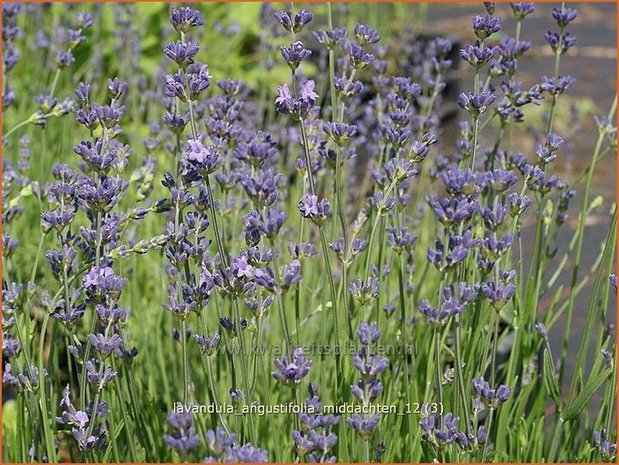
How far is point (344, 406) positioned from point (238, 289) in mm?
342

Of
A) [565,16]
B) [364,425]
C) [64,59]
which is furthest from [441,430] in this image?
[64,59]

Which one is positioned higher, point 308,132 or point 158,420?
point 308,132

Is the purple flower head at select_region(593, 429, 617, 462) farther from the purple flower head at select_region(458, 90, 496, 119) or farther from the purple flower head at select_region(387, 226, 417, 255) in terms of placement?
the purple flower head at select_region(458, 90, 496, 119)

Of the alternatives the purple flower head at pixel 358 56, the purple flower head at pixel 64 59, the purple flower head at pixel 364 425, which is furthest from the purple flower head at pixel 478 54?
the purple flower head at pixel 64 59

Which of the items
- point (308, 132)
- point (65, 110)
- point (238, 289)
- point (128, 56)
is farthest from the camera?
point (128, 56)

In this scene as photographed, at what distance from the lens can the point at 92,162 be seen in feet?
4.77

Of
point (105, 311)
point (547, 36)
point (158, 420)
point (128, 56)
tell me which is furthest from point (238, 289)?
point (128, 56)

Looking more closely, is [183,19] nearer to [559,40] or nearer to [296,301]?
[296,301]

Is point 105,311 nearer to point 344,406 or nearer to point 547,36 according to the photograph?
point 344,406

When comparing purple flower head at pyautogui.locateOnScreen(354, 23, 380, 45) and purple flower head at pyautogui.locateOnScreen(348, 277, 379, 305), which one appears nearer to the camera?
purple flower head at pyautogui.locateOnScreen(348, 277, 379, 305)

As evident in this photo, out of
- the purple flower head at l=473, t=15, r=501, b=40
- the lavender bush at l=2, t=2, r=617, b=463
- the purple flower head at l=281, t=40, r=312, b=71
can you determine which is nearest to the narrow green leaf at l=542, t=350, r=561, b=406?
the lavender bush at l=2, t=2, r=617, b=463

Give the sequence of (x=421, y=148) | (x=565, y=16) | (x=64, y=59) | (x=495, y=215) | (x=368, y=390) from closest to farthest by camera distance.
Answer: (x=368, y=390) < (x=495, y=215) < (x=421, y=148) < (x=565, y=16) < (x=64, y=59)

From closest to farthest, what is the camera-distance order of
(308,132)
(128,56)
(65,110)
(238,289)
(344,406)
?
(238,289)
(344,406)
(308,132)
(65,110)
(128,56)

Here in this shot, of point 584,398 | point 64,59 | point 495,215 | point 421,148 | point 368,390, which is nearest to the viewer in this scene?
point 368,390
